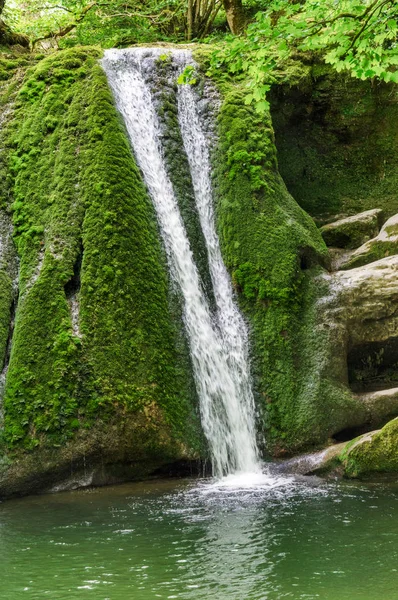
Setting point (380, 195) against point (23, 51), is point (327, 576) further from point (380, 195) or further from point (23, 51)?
point (23, 51)

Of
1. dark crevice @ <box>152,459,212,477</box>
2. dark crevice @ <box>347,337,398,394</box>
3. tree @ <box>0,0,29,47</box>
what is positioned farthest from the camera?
tree @ <box>0,0,29,47</box>

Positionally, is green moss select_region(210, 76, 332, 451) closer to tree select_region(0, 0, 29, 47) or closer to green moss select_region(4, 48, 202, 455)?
green moss select_region(4, 48, 202, 455)

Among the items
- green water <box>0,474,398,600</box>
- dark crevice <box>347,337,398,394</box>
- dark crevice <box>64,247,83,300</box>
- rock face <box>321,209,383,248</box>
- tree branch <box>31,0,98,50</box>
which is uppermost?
tree branch <box>31,0,98,50</box>

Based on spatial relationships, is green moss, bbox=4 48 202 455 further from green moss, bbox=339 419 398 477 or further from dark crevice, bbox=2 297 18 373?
green moss, bbox=339 419 398 477

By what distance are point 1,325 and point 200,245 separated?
3447 millimetres

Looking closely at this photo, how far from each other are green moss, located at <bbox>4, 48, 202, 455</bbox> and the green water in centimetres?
122

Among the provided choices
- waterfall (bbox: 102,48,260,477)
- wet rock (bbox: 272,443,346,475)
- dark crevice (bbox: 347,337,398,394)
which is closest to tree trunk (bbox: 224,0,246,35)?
waterfall (bbox: 102,48,260,477)

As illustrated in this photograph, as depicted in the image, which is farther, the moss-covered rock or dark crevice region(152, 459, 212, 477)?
dark crevice region(152, 459, 212, 477)

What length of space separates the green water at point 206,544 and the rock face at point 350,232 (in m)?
5.92

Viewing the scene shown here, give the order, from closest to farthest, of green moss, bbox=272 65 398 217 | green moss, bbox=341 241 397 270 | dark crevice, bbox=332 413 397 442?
dark crevice, bbox=332 413 397 442 → green moss, bbox=341 241 397 270 → green moss, bbox=272 65 398 217

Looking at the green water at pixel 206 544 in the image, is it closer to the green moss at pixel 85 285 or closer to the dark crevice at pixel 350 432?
the green moss at pixel 85 285

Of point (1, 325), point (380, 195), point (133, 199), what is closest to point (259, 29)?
point (133, 199)

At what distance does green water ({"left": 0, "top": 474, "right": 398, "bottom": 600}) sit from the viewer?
14.8 feet

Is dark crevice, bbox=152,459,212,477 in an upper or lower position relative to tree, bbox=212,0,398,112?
lower
